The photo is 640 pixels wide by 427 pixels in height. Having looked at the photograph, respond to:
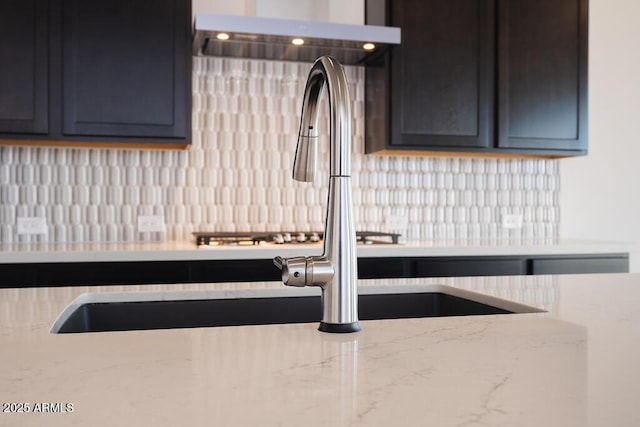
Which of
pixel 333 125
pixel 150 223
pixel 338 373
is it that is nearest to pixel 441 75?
pixel 150 223

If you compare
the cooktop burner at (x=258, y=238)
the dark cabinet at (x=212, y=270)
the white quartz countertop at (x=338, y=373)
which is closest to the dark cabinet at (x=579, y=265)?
the dark cabinet at (x=212, y=270)

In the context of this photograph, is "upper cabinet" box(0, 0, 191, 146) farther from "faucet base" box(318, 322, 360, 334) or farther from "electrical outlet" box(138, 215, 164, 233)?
"faucet base" box(318, 322, 360, 334)

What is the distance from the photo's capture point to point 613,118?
397 centimetres

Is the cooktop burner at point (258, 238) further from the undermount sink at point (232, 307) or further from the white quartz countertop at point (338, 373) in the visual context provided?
the white quartz countertop at point (338, 373)

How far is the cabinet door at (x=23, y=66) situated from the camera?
285 centimetres

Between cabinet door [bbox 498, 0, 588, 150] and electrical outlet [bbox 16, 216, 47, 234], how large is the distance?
2401 mm

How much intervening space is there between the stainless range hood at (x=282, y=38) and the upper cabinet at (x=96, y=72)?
0.68 ft

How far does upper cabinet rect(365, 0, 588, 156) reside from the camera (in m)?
3.27

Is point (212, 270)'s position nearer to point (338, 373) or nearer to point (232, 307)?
point (232, 307)

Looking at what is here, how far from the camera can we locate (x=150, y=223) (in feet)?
10.9

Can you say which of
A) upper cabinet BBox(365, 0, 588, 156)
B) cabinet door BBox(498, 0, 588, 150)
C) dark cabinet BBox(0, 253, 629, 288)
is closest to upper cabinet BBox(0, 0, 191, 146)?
dark cabinet BBox(0, 253, 629, 288)

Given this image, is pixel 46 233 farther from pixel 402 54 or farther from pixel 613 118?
pixel 613 118

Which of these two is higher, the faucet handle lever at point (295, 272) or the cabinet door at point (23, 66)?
the cabinet door at point (23, 66)

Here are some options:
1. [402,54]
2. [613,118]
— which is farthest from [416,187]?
Result: [613,118]
